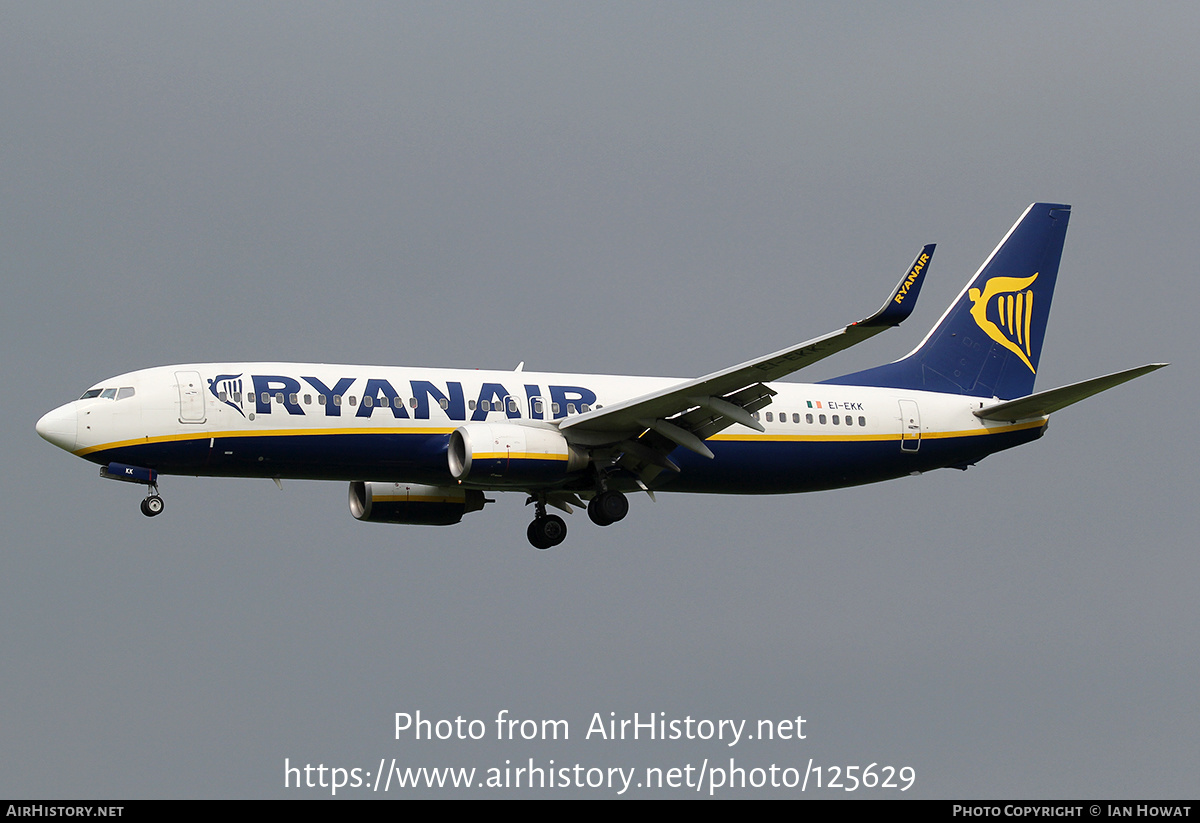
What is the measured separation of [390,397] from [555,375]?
16.4ft

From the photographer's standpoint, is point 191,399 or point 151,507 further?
point 151,507

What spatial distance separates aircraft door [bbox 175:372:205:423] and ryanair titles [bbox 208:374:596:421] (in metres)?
0.31

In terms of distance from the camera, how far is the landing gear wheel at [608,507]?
42531 mm

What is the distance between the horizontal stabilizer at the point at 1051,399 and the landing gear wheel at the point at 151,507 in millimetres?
22791

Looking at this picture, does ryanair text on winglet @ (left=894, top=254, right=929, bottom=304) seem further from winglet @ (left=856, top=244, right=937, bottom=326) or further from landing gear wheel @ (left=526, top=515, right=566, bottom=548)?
landing gear wheel @ (left=526, top=515, right=566, bottom=548)

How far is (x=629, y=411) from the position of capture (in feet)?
133

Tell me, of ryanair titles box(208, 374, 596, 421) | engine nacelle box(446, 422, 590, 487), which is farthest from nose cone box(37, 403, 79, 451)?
engine nacelle box(446, 422, 590, 487)

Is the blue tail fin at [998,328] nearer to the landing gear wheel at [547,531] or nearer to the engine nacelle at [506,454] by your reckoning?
the landing gear wheel at [547,531]

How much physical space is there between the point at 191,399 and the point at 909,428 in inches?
780

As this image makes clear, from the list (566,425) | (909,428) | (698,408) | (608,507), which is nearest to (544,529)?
(608,507)

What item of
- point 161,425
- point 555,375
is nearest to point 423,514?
point 555,375

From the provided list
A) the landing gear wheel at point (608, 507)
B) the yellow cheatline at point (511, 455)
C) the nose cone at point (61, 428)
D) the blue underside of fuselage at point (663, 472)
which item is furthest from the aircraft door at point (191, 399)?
the landing gear wheel at point (608, 507)

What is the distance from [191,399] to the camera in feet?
130

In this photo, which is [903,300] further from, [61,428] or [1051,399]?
[61,428]
